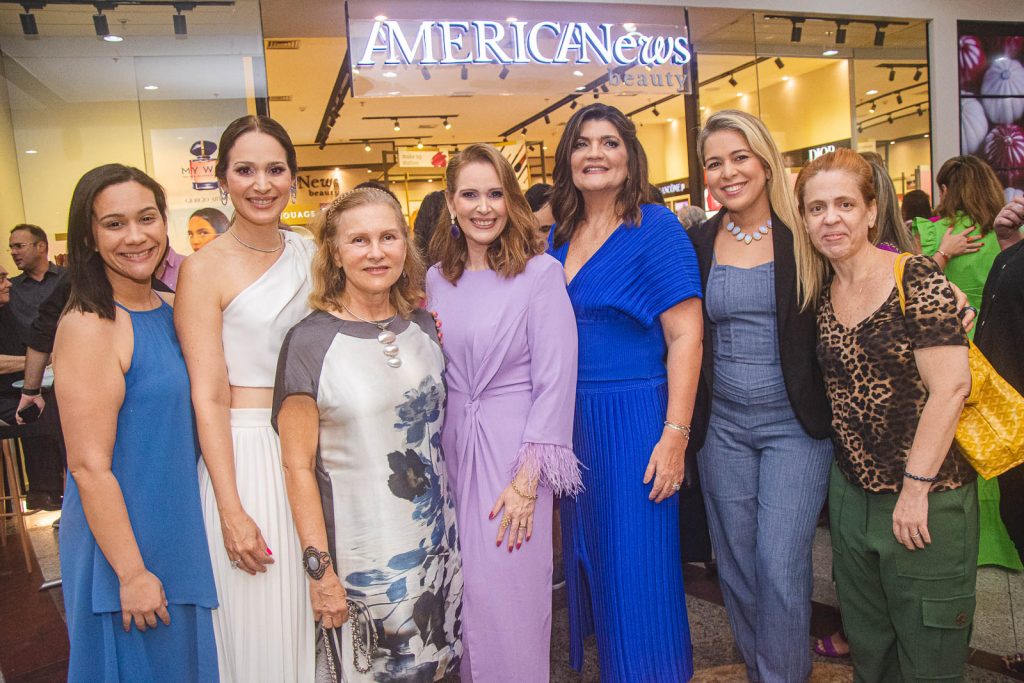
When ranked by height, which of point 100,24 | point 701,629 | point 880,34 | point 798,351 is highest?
point 880,34

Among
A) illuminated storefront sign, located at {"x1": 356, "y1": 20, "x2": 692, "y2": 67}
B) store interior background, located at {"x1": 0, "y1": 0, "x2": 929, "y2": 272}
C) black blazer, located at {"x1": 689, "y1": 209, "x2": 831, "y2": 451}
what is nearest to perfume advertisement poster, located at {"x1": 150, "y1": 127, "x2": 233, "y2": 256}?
store interior background, located at {"x1": 0, "y1": 0, "x2": 929, "y2": 272}

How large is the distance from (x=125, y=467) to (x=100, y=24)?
529 centimetres

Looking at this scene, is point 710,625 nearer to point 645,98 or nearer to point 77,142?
point 77,142

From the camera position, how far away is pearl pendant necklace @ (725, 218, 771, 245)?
235 centimetres

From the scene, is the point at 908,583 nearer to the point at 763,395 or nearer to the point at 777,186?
the point at 763,395

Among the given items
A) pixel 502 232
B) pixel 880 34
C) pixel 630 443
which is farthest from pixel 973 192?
pixel 880 34

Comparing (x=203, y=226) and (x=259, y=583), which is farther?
(x=203, y=226)

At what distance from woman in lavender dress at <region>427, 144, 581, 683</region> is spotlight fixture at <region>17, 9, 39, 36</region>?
5.23 m

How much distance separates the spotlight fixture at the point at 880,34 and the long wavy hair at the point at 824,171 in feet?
21.6

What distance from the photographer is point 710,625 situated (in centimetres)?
320

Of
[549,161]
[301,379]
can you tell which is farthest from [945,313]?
[549,161]

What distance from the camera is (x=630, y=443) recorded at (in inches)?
91.5

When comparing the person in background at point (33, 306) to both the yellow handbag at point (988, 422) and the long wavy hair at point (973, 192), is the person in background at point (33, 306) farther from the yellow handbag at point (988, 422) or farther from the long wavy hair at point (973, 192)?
the long wavy hair at point (973, 192)

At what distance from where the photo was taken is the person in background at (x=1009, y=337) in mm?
2646
